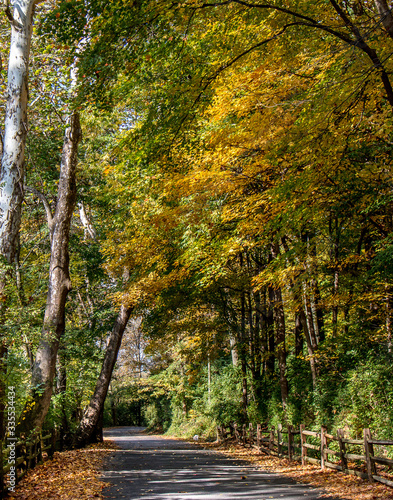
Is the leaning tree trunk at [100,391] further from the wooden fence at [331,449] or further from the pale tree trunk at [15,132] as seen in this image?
the pale tree trunk at [15,132]

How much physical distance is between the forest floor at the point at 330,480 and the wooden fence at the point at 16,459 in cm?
523

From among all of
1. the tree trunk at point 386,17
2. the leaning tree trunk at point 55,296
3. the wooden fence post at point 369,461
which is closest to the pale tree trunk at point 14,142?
the leaning tree trunk at point 55,296

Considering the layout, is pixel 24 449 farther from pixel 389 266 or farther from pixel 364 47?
pixel 364 47

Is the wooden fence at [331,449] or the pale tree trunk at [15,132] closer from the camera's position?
the pale tree trunk at [15,132]

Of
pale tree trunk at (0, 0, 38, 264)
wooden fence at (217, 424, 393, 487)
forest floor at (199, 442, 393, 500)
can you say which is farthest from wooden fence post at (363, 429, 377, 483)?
pale tree trunk at (0, 0, 38, 264)

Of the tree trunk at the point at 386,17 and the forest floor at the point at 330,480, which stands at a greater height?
the tree trunk at the point at 386,17

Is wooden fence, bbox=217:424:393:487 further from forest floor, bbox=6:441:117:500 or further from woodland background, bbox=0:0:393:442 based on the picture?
forest floor, bbox=6:441:117:500

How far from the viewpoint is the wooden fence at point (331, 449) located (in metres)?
7.90

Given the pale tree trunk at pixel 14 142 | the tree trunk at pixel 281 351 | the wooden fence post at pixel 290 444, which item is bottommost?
the wooden fence post at pixel 290 444

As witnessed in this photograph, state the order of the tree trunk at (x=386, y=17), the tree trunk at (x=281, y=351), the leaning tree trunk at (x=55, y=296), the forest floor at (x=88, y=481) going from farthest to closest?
the tree trunk at (x=281, y=351) → the leaning tree trunk at (x=55, y=296) → the forest floor at (x=88, y=481) → the tree trunk at (x=386, y=17)

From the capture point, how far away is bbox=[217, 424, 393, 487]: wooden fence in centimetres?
790

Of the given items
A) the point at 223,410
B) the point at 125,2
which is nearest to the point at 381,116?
the point at 125,2

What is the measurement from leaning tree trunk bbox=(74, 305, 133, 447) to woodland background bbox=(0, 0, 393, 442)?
0.32 feet

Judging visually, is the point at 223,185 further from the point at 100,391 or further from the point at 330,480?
the point at 100,391
